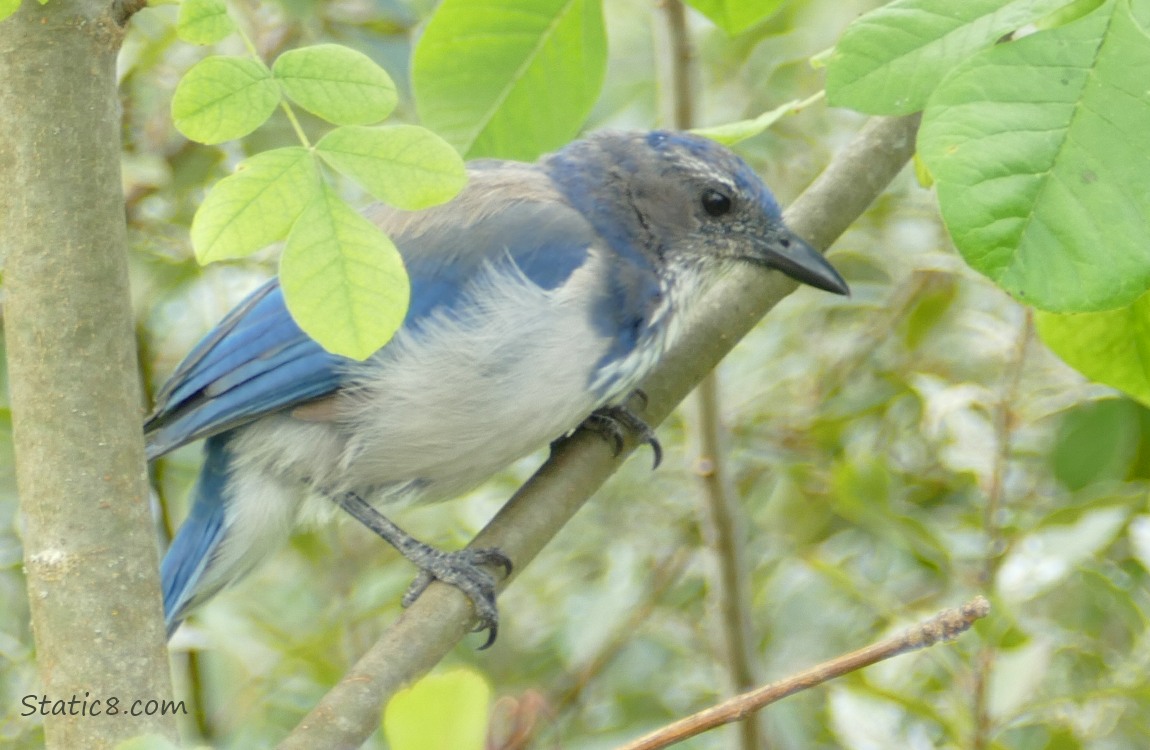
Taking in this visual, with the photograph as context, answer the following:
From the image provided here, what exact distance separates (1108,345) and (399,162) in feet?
3.18

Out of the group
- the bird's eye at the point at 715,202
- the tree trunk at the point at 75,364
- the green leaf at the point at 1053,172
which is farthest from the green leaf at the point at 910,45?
the bird's eye at the point at 715,202

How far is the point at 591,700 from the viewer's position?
3998 millimetres

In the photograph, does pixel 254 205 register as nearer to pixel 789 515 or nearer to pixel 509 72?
pixel 509 72

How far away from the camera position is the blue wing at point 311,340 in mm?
3061

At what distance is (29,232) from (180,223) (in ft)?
7.78

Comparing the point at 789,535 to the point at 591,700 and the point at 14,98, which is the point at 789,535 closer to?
the point at 591,700

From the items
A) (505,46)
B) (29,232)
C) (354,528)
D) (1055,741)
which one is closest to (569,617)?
(354,528)

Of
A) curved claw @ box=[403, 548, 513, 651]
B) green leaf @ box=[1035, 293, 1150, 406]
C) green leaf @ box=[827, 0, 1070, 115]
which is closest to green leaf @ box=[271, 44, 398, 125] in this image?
green leaf @ box=[827, 0, 1070, 115]

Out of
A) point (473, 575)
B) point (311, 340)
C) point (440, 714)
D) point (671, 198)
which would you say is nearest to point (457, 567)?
point (473, 575)

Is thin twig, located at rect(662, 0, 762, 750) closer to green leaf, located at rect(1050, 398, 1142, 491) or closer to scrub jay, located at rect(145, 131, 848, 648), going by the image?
scrub jay, located at rect(145, 131, 848, 648)

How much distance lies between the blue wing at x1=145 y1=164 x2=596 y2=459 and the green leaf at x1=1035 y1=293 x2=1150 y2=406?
1412mm

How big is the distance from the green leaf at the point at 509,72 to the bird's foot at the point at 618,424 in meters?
0.78

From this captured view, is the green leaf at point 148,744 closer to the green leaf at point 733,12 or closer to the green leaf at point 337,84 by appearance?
the green leaf at point 337,84

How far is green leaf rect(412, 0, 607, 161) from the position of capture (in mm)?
2131
